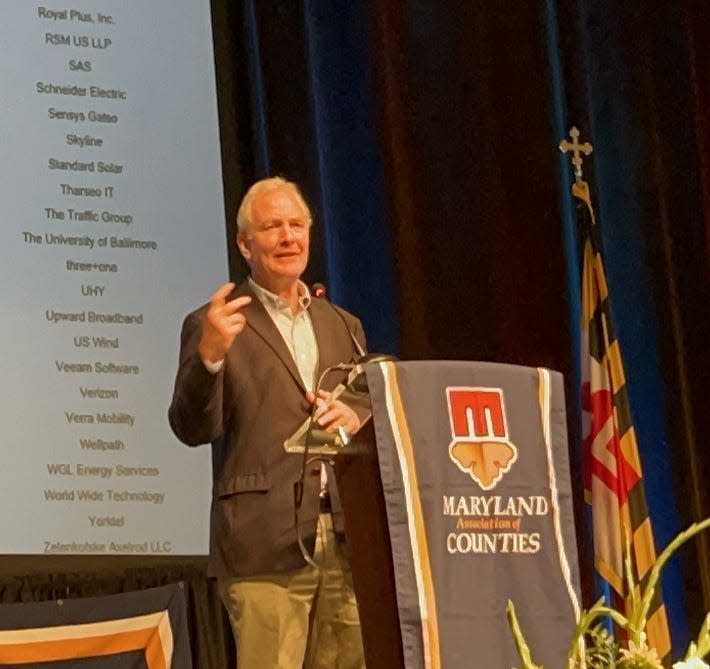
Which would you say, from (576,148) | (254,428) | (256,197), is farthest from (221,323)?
(576,148)

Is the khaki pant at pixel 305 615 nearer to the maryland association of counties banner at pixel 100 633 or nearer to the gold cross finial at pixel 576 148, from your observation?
the maryland association of counties banner at pixel 100 633

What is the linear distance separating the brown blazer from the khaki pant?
0.04m

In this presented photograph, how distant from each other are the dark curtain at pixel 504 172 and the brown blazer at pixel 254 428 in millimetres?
1430

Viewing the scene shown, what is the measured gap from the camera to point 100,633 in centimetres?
370

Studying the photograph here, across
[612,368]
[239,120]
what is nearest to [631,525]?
[612,368]

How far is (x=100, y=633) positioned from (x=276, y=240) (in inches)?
45.0

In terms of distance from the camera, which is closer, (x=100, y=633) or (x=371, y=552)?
(x=371, y=552)

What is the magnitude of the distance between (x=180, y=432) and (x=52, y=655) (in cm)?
88

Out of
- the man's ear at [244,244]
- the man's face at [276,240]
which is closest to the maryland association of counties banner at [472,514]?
the man's face at [276,240]

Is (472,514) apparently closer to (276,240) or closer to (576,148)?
(276,240)

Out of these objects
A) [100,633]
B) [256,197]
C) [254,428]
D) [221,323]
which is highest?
[256,197]

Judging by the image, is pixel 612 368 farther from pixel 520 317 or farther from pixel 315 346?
pixel 315 346

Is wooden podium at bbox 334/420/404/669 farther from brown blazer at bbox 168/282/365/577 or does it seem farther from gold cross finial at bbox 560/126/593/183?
gold cross finial at bbox 560/126/593/183

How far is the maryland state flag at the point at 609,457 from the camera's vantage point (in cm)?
468
